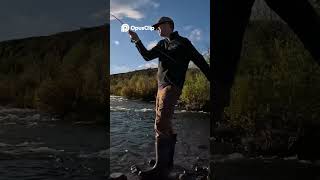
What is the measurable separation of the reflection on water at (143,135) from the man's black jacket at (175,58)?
0.28m

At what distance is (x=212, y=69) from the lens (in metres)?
3.68

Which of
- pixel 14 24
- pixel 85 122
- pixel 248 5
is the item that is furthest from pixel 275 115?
pixel 14 24

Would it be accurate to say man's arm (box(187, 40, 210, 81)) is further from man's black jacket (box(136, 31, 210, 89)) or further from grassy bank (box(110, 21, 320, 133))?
grassy bank (box(110, 21, 320, 133))

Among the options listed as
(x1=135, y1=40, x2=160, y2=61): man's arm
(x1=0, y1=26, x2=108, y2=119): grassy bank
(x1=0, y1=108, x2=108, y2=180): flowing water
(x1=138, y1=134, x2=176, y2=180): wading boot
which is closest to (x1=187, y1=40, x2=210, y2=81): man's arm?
(x1=135, y1=40, x2=160, y2=61): man's arm

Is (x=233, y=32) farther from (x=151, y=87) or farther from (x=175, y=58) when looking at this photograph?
(x=151, y=87)

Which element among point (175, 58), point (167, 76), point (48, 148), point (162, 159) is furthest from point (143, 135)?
point (48, 148)

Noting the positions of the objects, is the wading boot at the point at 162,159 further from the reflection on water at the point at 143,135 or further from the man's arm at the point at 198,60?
the man's arm at the point at 198,60

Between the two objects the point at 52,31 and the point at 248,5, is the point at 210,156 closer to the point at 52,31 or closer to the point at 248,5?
the point at 248,5

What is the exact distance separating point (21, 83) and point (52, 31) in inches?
23.8

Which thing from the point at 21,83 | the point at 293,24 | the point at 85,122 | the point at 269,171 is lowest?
the point at 269,171

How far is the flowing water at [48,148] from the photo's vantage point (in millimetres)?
4086

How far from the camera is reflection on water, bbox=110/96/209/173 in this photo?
12.1 ft

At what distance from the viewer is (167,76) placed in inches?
145

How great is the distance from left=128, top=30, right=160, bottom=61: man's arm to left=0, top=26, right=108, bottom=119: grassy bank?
0.50 metres
